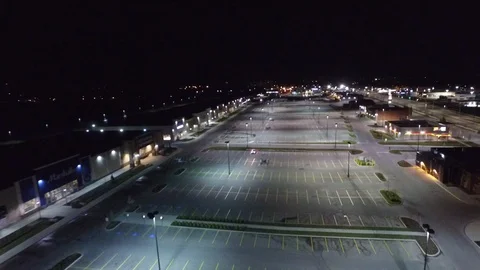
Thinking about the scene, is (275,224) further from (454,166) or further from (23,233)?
(454,166)

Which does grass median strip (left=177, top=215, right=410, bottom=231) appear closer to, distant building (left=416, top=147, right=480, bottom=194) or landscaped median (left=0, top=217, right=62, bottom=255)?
landscaped median (left=0, top=217, right=62, bottom=255)

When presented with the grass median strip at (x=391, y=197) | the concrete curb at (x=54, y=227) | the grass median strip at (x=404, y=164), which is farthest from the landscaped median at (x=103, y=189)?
the grass median strip at (x=404, y=164)

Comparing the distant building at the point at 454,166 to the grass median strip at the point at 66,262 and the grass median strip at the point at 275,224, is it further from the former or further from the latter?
the grass median strip at the point at 66,262

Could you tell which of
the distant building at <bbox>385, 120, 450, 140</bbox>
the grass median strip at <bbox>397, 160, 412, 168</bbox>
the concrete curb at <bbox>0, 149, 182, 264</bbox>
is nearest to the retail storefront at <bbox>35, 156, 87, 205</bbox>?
the concrete curb at <bbox>0, 149, 182, 264</bbox>

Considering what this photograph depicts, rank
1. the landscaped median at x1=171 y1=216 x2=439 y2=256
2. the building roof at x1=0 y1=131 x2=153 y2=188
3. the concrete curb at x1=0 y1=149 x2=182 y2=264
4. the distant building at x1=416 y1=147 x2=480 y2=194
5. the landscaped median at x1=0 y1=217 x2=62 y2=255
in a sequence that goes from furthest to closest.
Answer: the distant building at x1=416 y1=147 x2=480 y2=194
the building roof at x1=0 y1=131 x2=153 y2=188
the landscaped median at x1=0 y1=217 x2=62 y2=255
the landscaped median at x1=171 y1=216 x2=439 y2=256
the concrete curb at x1=0 y1=149 x2=182 y2=264

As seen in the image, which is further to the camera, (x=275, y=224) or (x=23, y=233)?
(x=275, y=224)

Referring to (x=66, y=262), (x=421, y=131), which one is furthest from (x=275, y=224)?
(x=421, y=131)
